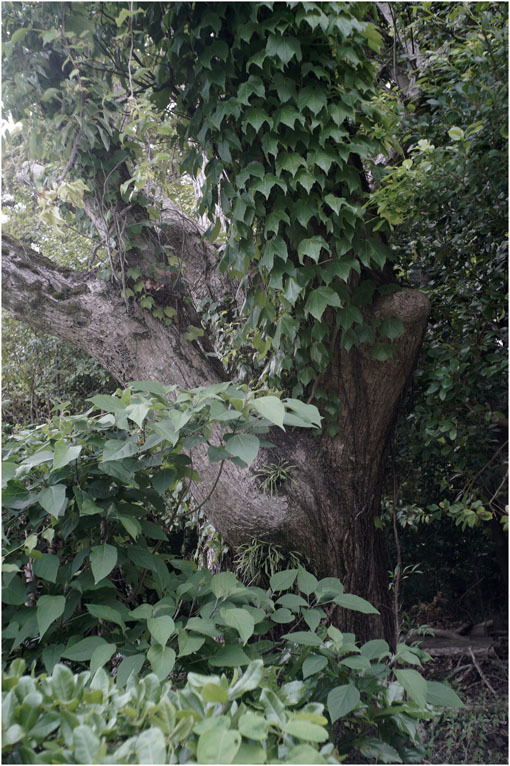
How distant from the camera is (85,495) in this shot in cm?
139

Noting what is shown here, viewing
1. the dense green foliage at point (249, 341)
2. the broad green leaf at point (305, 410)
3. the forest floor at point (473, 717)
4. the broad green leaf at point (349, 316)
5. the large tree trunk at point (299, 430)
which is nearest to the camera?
the dense green foliage at point (249, 341)

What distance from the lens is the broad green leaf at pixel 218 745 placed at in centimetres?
79

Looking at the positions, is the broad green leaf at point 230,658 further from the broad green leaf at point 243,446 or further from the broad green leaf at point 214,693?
the broad green leaf at point 243,446

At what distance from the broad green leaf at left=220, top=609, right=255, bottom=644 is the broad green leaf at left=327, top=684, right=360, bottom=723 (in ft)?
0.83

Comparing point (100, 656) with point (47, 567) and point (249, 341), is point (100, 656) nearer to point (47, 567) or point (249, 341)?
point (47, 567)

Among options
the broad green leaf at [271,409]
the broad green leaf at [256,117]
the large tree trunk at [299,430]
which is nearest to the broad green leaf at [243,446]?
the broad green leaf at [271,409]

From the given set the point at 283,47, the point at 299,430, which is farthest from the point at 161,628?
the point at 283,47

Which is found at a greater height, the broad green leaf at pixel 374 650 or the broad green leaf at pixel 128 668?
the broad green leaf at pixel 128 668

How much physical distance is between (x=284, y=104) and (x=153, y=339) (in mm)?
1176

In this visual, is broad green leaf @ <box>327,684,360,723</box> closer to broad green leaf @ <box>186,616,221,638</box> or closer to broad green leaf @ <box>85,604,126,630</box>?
→ broad green leaf @ <box>186,616,221,638</box>

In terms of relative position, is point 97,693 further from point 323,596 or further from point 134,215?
point 134,215

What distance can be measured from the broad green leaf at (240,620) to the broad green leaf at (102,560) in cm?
31

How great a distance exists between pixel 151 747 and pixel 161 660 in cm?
40

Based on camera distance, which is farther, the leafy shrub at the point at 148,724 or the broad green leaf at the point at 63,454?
the broad green leaf at the point at 63,454
